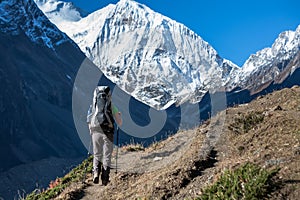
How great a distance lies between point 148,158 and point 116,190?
3.09 m

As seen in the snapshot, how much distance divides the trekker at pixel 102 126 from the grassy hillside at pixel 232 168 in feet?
1.87

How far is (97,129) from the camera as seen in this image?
11117 millimetres

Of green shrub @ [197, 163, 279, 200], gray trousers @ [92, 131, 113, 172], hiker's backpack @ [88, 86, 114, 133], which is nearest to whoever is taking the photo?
green shrub @ [197, 163, 279, 200]

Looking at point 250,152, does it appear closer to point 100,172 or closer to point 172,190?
point 172,190

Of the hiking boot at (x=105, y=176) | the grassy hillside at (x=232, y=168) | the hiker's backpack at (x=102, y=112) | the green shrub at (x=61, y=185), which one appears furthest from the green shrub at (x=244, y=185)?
the green shrub at (x=61, y=185)

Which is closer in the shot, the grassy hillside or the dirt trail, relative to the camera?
the grassy hillside

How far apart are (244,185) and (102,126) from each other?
5.05m

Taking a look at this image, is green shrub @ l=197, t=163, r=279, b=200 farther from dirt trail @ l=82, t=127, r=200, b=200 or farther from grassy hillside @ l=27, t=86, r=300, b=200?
dirt trail @ l=82, t=127, r=200, b=200

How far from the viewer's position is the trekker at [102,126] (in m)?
11.0

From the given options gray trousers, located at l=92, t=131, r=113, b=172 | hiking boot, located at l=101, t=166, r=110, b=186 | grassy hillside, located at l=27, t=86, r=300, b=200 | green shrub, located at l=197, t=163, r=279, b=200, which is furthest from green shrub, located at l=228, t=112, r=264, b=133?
green shrub, located at l=197, t=163, r=279, b=200

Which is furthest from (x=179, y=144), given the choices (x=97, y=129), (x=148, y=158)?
(x=97, y=129)

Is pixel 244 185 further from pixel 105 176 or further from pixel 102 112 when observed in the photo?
pixel 105 176

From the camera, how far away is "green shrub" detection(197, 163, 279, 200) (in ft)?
21.4

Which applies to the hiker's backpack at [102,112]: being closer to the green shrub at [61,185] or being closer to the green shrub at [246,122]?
the green shrub at [61,185]
